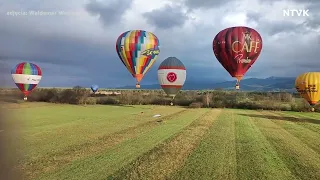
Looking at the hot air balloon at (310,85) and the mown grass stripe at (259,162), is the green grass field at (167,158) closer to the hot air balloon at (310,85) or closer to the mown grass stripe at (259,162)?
the mown grass stripe at (259,162)

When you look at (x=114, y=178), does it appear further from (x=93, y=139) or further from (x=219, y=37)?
(x=219, y=37)

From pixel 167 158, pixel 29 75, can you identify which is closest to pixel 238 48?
pixel 167 158

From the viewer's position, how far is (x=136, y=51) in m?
41.8

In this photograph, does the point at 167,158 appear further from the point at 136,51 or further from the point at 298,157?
the point at 136,51

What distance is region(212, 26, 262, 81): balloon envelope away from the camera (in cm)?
3275

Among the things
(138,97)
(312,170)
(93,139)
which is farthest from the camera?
(138,97)

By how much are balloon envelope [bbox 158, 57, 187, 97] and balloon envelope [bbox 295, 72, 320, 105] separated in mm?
17616

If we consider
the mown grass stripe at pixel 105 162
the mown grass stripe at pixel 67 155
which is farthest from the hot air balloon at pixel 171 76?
the mown grass stripe at pixel 105 162

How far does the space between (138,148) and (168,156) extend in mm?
2227

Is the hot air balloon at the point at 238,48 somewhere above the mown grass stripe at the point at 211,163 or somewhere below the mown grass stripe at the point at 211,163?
above

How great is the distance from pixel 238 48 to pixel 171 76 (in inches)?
816

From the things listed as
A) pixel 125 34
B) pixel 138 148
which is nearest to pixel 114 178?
pixel 138 148

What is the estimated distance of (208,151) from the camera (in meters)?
14.0

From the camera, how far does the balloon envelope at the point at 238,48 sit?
3275 cm
